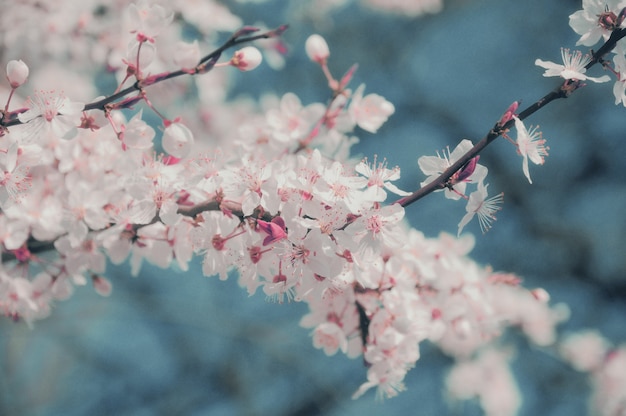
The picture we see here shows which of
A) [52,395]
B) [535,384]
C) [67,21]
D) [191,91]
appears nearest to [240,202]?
[67,21]

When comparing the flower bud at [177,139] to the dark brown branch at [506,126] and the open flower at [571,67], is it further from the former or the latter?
the open flower at [571,67]

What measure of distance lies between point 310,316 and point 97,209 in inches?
31.0

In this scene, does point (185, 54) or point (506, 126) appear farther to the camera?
point (185, 54)

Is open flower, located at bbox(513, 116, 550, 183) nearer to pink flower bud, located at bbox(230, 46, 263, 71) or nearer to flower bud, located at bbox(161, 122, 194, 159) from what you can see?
pink flower bud, located at bbox(230, 46, 263, 71)

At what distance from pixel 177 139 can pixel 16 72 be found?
1.40 ft

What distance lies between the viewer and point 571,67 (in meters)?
1.25

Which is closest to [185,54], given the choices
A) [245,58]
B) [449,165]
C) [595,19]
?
[245,58]

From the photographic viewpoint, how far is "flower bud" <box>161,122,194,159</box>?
4.65 ft

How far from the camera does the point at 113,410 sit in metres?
4.82

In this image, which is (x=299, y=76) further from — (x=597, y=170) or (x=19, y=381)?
(x=19, y=381)

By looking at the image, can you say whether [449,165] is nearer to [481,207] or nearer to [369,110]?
[481,207]

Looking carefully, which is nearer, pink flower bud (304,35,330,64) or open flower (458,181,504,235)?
open flower (458,181,504,235)

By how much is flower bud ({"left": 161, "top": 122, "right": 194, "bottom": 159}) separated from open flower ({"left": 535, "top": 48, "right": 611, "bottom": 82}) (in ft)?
2.99

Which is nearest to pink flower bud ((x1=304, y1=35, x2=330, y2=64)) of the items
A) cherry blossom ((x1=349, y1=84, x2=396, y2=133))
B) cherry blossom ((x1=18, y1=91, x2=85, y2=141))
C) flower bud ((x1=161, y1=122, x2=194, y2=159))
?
cherry blossom ((x1=349, y1=84, x2=396, y2=133))
